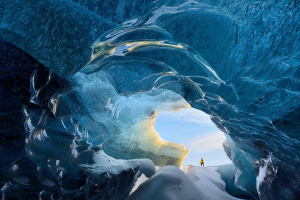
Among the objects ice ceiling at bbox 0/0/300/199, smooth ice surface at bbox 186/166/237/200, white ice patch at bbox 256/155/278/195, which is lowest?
smooth ice surface at bbox 186/166/237/200

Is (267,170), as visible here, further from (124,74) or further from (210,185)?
(124,74)

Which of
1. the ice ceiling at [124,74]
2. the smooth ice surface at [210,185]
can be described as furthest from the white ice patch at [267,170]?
the smooth ice surface at [210,185]

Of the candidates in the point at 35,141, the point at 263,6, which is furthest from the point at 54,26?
the point at 263,6

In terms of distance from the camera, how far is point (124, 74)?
8.38 feet

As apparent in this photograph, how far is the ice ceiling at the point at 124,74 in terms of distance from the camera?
172 centimetres

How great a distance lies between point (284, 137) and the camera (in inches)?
93.3

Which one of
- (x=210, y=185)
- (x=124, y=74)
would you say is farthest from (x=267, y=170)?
(x=124, y=74)

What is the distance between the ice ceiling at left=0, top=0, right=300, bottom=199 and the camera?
1.72 meters

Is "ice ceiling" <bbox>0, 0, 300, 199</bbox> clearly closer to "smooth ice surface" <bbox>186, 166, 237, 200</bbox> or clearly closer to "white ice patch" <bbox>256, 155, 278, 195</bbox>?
"white ice patch" <bbox>256, 155, 278, 195</bbox>

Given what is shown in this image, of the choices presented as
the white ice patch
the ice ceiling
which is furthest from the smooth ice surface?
the ice ceiling

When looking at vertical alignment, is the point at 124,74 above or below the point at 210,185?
above

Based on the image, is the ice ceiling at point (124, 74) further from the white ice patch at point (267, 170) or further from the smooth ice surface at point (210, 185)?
the smooth ice surface at point (210, 185)

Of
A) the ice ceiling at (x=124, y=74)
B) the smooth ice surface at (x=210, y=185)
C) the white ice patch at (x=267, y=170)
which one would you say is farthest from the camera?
the smooth ice surface at (x=210, y=185)

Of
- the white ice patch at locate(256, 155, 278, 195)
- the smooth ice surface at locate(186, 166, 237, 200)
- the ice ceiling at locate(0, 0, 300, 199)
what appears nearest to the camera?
the ice ceiling at locate(0, 0, 300, 199)
